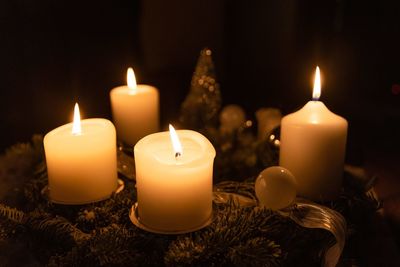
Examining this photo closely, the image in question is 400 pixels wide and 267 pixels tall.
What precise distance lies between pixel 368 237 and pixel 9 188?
765 mm

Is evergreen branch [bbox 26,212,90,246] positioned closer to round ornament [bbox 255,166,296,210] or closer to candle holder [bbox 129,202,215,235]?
candle holder [bbox 129,202,215,235]

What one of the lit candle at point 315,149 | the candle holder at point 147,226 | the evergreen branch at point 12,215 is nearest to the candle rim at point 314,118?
the lit candle at point 315,149

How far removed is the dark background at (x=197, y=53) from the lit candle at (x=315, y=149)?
1.35 feet

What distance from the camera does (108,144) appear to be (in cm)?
95

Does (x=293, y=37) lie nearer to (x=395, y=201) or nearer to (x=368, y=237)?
(x=395, y=201)

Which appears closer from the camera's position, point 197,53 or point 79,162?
point 79,162

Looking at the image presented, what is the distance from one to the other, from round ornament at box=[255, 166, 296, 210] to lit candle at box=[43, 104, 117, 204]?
11.7 inches

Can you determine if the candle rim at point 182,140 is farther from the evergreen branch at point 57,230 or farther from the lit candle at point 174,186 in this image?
the evergreen branch at point 57,230

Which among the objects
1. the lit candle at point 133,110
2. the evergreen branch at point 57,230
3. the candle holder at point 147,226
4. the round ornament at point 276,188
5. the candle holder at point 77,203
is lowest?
the evergreen branch at point 57,230

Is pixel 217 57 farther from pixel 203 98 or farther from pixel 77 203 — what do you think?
pixel 77 203

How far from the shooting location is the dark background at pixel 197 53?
137cm

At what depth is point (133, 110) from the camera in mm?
1144

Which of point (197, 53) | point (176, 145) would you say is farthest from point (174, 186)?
point (197, 53)

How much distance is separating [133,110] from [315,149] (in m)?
0.43
